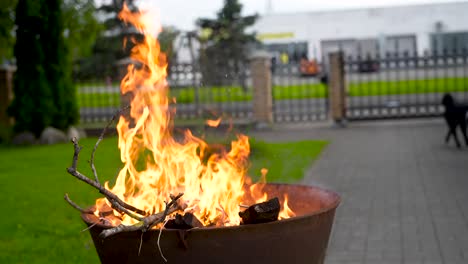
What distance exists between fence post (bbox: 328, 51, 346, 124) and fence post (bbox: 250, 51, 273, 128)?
1521mm

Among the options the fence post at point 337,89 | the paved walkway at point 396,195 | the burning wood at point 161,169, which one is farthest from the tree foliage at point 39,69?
the burning wood at point 161,169

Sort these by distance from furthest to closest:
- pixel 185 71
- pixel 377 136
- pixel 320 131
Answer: pixel 185 71 < pixel 320 131 < pixel 377 136

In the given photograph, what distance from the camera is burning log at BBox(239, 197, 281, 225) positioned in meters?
3.79

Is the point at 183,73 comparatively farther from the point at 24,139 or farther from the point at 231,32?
the point at 231,32

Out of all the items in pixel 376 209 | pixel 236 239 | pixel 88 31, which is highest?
pixel 88 31

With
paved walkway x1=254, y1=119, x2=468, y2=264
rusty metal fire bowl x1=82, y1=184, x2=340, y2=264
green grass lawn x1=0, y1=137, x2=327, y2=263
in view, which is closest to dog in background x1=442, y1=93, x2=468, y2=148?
paved walkway x1=254, y1=119, x2=468, y2=264

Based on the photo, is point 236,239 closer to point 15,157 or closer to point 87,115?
point 15,157

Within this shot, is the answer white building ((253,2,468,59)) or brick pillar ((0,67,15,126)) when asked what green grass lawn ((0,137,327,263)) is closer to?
brick pillar ((0,67,15,126))

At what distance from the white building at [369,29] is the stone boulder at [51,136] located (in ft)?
89.0

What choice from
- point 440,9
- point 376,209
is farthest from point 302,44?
point 376,209

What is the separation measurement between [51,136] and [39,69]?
4.80 ft

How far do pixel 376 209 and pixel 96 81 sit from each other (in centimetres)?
1267

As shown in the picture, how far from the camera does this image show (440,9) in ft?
145

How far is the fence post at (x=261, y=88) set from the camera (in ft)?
60.7
